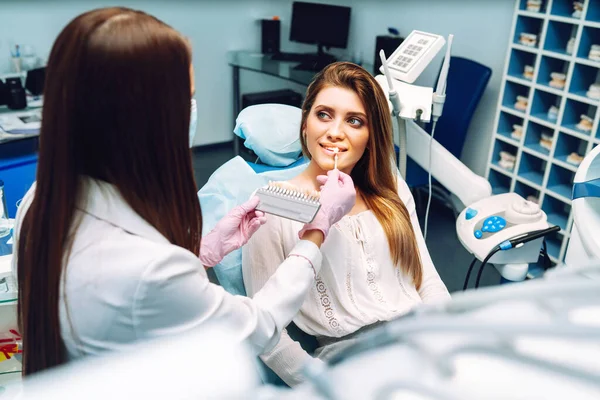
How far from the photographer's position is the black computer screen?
400cm

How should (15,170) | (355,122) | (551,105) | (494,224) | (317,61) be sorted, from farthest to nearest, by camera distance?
(317,61), (551,105), (15,170), (494,224), (355,122)

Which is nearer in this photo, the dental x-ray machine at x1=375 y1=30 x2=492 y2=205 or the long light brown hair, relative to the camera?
the long light brown hair

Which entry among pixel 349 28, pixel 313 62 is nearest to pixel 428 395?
pixel 313 62

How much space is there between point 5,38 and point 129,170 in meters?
3.31

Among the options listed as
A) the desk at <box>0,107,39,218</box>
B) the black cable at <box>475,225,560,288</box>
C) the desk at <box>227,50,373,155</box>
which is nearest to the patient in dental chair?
the black cable at <box>475,225,560,288</box>

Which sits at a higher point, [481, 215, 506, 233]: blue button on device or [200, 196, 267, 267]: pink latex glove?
[200, 196, 267, 267]: pink latex glove

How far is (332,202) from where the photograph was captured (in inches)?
48.3

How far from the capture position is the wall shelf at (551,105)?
8.26ft

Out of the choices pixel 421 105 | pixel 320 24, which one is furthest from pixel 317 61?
pixel 421 105

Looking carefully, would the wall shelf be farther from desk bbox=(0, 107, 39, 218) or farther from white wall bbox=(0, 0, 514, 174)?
desk bbox=(0, 107, 39, 218)

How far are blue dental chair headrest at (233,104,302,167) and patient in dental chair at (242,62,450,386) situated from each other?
28 cm

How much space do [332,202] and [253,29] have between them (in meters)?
3.53

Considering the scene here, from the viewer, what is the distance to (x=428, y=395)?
32cm

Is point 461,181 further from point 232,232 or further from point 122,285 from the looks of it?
point 122,285
